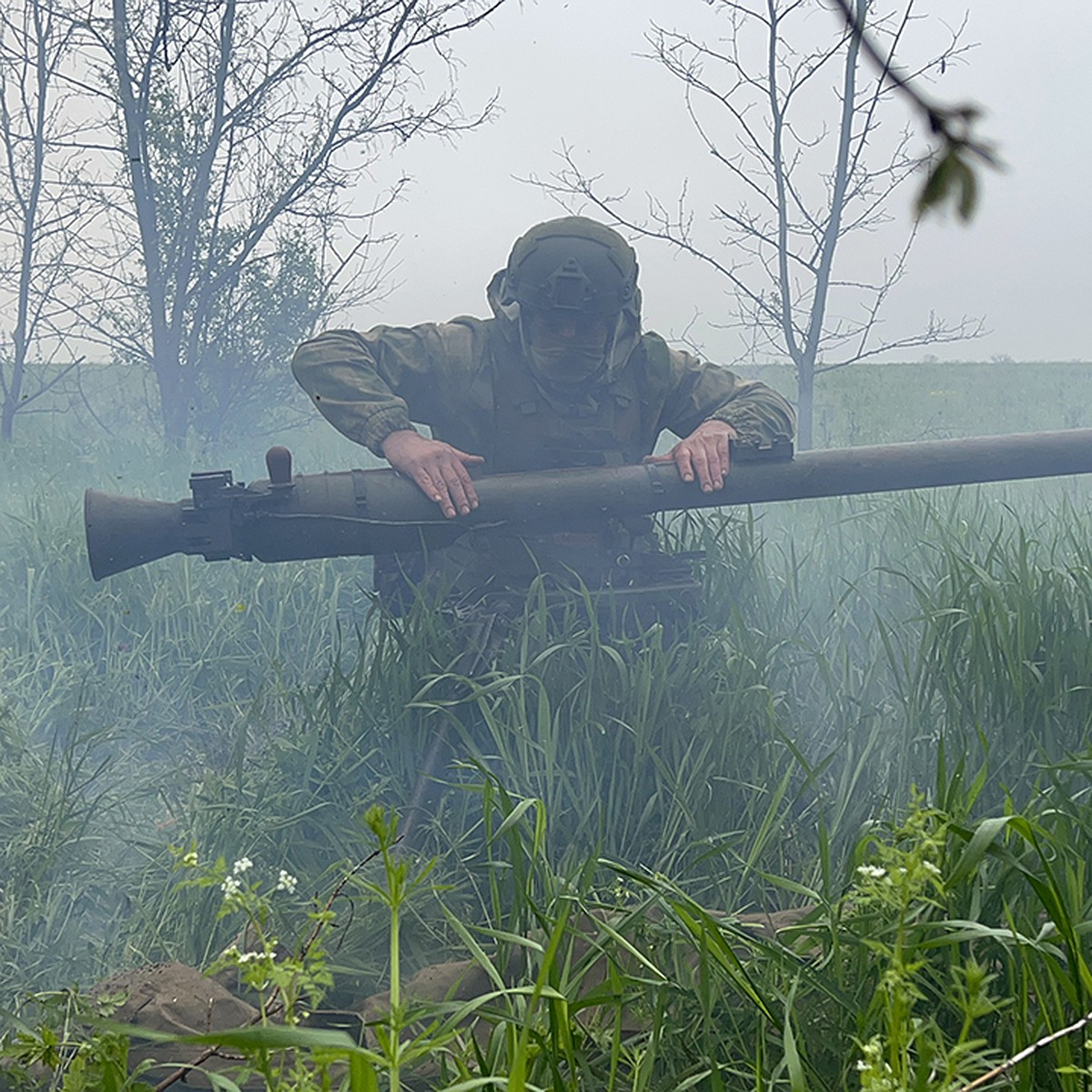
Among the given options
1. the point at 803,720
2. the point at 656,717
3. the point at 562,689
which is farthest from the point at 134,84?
the point at 803,720

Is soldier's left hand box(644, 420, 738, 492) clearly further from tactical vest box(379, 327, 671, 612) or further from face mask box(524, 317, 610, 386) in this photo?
face mask box(524, 317, 610, 386)

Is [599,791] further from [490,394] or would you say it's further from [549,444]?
[490,394]

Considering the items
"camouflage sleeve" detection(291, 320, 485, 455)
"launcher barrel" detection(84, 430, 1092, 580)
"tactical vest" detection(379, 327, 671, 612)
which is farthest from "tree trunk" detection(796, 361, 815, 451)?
"camouflage sleeve" detection(291, 320, 485, 455)

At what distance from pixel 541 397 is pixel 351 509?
0.41 metres

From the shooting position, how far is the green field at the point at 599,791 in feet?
3.38

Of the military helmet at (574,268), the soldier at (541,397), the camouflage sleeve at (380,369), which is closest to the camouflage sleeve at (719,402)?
the soldier at (541,397)

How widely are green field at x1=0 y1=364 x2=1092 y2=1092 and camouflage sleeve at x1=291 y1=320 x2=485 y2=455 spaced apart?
14 cm

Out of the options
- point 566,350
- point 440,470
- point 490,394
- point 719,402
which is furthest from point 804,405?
point 440,470

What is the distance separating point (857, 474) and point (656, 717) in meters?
0.56

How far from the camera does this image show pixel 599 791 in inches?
61.9

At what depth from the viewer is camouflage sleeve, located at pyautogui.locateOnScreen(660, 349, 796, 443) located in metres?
1.99

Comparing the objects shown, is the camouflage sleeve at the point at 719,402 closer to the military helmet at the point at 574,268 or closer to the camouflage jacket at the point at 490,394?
the camouflage jacket at the point at 490,394

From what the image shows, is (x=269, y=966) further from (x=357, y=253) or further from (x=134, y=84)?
Answer: (x=134, y=84)

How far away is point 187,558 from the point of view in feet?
7.00
